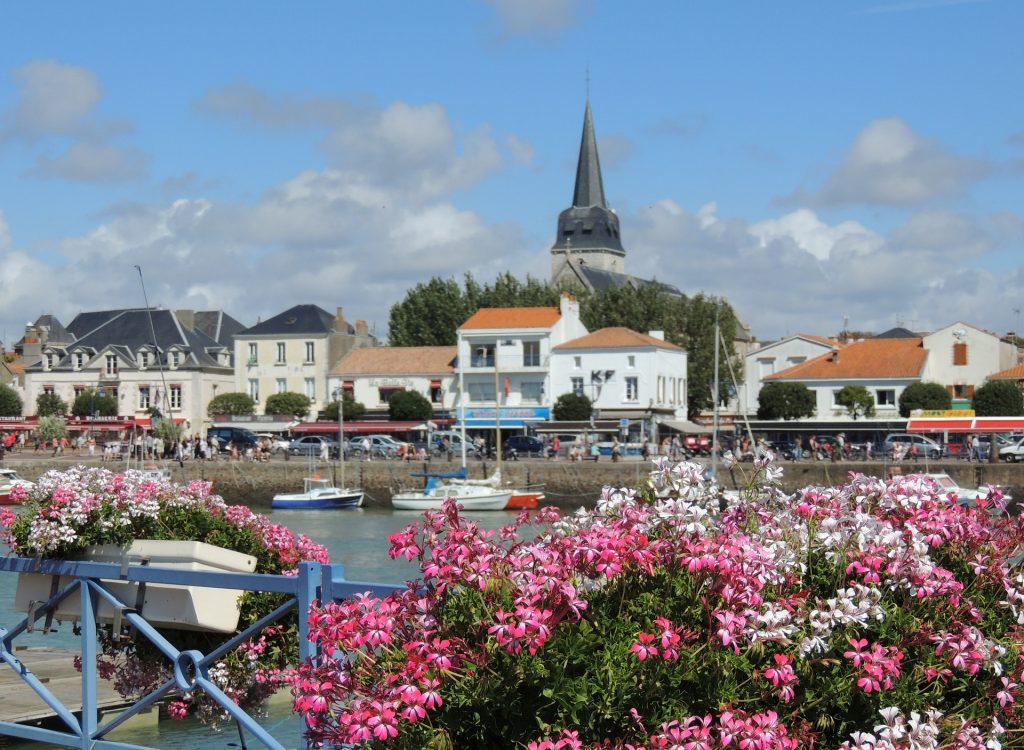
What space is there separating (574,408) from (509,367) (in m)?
6.71

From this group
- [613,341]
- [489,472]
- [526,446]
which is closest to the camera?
[489,472]

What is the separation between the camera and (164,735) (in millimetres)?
12398

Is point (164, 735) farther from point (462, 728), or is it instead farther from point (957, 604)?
point (957, 604)

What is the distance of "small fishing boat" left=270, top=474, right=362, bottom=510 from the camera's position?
190 ft

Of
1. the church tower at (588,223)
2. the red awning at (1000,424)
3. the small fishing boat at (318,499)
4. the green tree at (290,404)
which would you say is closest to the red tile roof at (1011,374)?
the red awning at (1000,424)

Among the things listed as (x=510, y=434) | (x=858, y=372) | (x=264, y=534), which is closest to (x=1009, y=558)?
(x=264, y=534)

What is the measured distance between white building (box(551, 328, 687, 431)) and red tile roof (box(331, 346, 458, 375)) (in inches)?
318

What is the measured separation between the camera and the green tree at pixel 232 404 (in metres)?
83.0

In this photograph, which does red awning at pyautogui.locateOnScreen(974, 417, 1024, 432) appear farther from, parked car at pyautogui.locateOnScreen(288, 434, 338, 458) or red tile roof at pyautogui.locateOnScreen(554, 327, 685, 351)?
parked car at pyautogui.locateOnScreen(288, 434, 338, 458)

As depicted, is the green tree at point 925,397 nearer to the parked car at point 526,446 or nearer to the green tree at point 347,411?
the parked car at point 526,446

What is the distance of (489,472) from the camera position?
62875 mm

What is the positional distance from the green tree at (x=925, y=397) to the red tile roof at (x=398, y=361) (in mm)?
27244

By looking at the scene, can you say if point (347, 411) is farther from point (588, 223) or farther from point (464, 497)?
point (588, 223)

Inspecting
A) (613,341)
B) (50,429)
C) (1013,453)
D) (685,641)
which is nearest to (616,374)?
(613,341)
